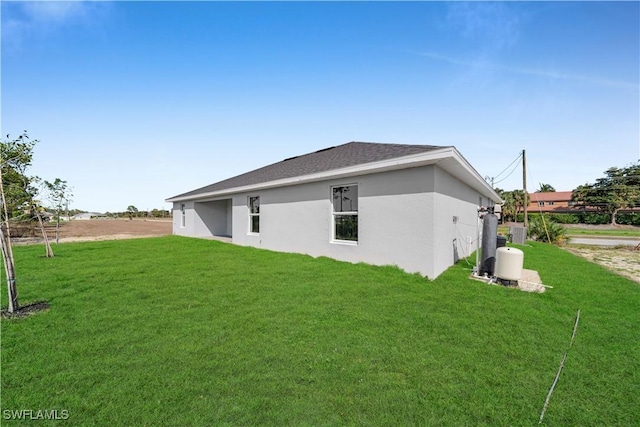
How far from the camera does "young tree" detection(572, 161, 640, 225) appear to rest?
3409 centimetres

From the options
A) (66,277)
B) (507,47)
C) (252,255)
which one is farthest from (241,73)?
(507,47)

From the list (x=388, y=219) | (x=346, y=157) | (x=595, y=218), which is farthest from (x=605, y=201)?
(x=388, y=219)

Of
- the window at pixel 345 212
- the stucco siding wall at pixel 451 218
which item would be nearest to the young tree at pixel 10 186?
the window at pixel 345 212

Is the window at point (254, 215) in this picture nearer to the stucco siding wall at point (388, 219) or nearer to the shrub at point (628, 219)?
the stucco siding wall at point (388, 219)

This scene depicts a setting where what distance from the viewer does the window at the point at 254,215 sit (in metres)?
10.9

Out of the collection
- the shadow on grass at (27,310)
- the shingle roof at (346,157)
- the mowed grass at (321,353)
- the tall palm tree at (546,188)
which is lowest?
the mowed grass at (321,353)

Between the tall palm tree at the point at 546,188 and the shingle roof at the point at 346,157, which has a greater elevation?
the tall palm tree at the point at 546,188

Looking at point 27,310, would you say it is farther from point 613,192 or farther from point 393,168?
point 613,192

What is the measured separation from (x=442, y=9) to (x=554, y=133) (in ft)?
23.2

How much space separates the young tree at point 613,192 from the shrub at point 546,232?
30.8m

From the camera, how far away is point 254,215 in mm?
11039

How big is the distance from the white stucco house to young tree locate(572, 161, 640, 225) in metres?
40.7

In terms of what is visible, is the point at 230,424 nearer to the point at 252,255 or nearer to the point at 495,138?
the point at 252,255

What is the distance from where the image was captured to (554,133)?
10.2m
